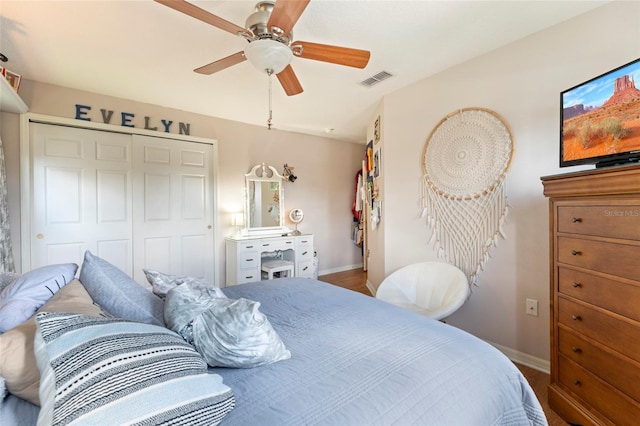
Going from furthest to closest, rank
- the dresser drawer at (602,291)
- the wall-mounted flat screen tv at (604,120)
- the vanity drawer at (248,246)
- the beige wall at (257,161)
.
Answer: the vanity drawer at (248,246) → the beige wall at (257,161) → the wall-mounted flat screen tv at (604,120) → the dresser drawer at (602,291)

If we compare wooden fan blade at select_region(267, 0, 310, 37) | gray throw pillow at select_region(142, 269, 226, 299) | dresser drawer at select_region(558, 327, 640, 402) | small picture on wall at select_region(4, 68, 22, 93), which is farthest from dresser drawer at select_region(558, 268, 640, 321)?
small picture on wall at select_region(4, 68, 22, 93)

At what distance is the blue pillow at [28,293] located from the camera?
2.93ft

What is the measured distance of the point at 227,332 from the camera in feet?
2.93

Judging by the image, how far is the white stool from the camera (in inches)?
143

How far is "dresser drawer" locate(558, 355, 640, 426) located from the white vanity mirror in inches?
131

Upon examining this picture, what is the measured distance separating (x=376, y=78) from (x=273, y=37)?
4.67ft

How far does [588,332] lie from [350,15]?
222 cm

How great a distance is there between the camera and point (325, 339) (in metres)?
1.12

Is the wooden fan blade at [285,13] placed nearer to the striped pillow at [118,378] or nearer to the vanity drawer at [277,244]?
the striped pillow at [118,378]

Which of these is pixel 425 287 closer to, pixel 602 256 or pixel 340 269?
pixel 602 256

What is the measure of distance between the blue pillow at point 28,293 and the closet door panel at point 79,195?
2.20 meters

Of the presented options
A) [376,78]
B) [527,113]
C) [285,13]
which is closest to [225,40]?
[285,13]

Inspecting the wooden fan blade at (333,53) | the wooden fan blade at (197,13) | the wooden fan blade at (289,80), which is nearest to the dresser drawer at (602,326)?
the wooden fan blade at (333,53)

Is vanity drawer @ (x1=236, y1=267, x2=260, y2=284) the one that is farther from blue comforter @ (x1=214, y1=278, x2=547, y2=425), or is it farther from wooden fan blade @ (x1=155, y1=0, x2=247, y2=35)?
A: wooden fan blade @ (x1=155, y1=0, x2=247, y2=35)
